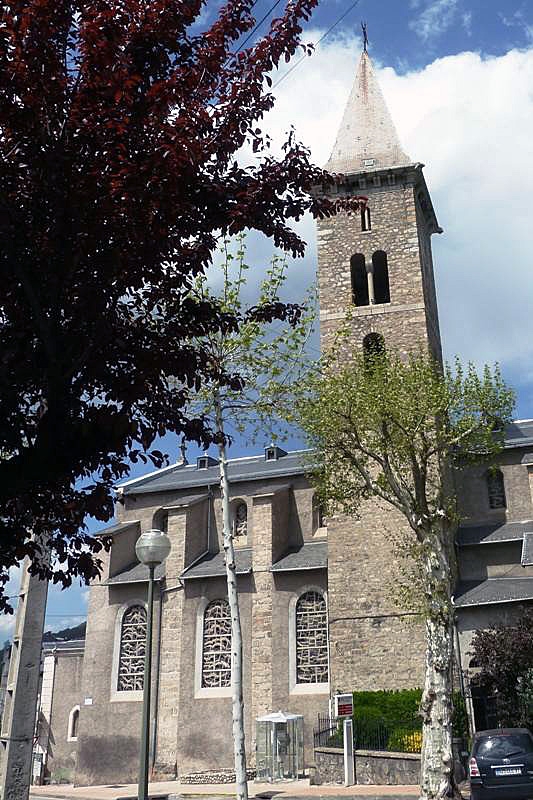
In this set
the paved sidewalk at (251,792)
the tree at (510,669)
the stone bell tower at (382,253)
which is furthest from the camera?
the stone bell tower at (382,253)

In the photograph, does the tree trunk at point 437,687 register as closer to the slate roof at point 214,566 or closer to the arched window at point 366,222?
the slate roof at point 214,566

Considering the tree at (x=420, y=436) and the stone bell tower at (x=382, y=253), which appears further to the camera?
the stone bell tower at (x=382, y=253)

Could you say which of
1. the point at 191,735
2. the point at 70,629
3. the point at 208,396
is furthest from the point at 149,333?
the point at 70,629

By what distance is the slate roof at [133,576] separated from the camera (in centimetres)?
Answer: 3219

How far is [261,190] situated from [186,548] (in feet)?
89.7

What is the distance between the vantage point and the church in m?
26.0

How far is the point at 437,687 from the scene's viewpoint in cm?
1602

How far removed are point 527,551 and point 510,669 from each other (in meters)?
5.19

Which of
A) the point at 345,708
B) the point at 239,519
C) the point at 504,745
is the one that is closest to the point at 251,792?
the point at 345,708

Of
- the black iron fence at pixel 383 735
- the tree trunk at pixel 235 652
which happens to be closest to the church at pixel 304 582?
the black iron fence at pixel 383 735

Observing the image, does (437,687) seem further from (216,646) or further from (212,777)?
(216,646)

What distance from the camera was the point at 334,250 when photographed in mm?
32188

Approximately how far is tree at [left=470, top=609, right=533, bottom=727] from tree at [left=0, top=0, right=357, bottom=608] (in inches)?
662

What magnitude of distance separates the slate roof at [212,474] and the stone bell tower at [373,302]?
21.9ft
